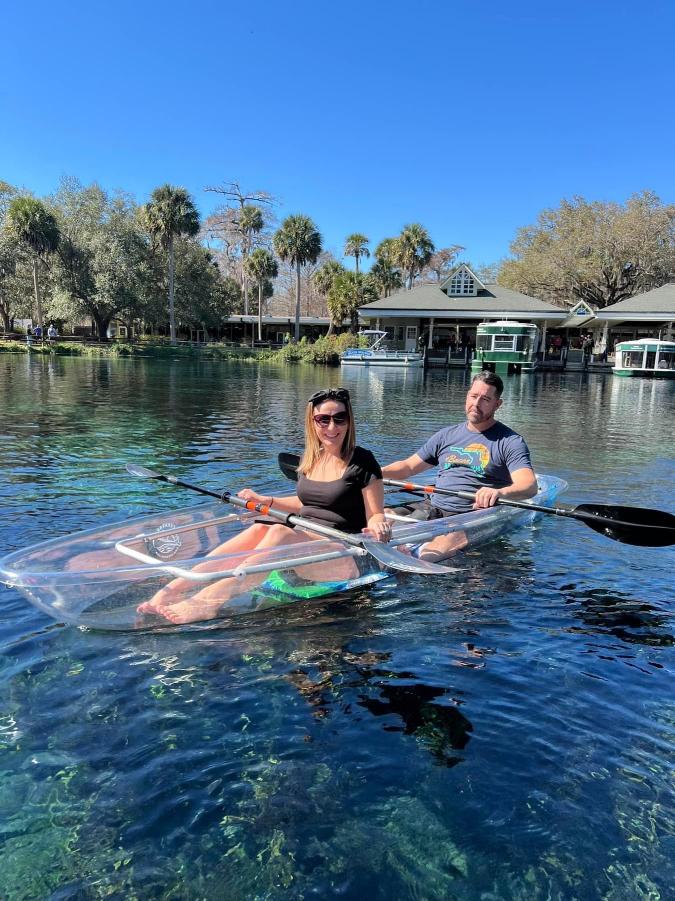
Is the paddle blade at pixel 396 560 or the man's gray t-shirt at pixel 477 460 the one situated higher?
the man's gray t-shirt at pixel 477 460

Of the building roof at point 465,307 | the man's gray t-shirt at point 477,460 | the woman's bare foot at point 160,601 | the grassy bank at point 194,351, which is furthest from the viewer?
the building roof at point 465,307

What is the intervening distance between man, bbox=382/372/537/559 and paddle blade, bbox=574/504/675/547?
0.67m

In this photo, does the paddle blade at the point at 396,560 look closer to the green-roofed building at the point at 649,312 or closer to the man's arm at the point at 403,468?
the man's arm at the point at 403,468

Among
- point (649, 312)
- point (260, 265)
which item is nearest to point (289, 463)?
point (649, 312)

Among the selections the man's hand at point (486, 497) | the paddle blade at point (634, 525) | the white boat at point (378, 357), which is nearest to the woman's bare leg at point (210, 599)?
the man's hand at point (486, 497)

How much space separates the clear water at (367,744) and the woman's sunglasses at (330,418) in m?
1.56

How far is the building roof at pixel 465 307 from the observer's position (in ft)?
163

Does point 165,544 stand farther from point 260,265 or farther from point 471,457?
point 260,265

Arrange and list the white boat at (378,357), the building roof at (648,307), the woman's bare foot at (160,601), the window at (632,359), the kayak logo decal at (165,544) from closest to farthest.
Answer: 1. the woman's bare foot at (160,601)
2. the kayak logo decal at (165,544)
3. the window at (632,359)
4. the building roof at (648,307)
5. the white boat at (378,357)

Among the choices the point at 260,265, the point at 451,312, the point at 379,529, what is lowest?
the point at 379,529

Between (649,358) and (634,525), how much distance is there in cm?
4173

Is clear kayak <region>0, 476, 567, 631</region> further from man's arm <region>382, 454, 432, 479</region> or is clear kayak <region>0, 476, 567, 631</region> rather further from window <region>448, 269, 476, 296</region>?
window <region>448, 269, 476, 296</region>

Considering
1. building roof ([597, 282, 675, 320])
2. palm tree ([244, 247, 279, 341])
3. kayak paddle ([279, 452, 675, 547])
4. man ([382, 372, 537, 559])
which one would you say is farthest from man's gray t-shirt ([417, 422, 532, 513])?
palm tree ([244, 247, 279, 341])

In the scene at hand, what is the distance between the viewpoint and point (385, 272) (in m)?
65.3
